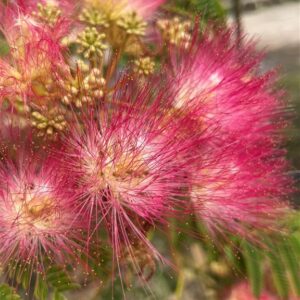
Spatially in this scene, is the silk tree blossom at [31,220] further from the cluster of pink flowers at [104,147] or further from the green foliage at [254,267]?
the green foliage at [254,267]

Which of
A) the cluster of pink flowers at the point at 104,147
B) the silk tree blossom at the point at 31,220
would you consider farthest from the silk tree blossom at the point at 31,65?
the silk tree blossom at the point at 31,220

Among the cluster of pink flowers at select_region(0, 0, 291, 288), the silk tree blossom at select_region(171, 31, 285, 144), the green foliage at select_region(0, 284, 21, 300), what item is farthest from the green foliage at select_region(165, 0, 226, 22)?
the green foliage at select_region(0, 284, 21, 300)

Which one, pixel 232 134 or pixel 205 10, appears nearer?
pixel 232 134

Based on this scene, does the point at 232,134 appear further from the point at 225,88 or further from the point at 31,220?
the point at 31,220

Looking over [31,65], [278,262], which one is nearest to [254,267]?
[278,262]

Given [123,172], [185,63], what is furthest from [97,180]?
[185,63]

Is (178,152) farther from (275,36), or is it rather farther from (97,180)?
(275,36)

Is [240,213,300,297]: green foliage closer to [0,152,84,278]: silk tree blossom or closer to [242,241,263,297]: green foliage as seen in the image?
[242,241,263,297]: green foliage
